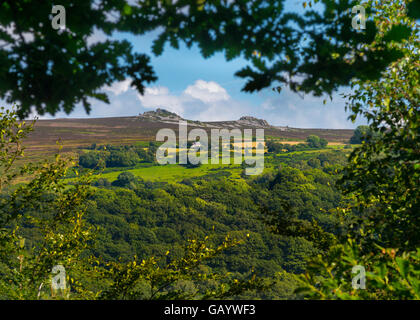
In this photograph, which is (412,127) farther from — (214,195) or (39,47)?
(214,195)

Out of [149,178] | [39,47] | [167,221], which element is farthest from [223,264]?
[39,47]

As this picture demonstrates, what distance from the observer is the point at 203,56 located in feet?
9.43

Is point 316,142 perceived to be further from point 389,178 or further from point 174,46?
point 174,46

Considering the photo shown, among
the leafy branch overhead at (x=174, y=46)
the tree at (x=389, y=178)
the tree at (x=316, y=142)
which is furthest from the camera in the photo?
the tree at (x=316, y=142)

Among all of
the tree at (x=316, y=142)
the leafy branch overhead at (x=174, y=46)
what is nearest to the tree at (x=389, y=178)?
the leafy branch overhead at (x=174, y=46)

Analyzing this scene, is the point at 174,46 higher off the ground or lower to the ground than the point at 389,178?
higher

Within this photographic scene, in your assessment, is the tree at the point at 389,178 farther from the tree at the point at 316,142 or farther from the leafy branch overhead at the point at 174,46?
the tree at the point at 316,142

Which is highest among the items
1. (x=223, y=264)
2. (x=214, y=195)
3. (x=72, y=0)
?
(x=72, y=0)

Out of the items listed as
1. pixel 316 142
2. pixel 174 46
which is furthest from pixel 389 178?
pixel 316 142

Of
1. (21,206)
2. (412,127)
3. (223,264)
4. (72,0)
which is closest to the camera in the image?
(72,0)

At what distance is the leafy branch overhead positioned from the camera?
2375 mm

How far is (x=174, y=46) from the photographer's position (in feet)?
9.32

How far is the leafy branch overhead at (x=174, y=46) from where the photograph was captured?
7.79 ft

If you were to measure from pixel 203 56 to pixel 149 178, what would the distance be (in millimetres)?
106016
